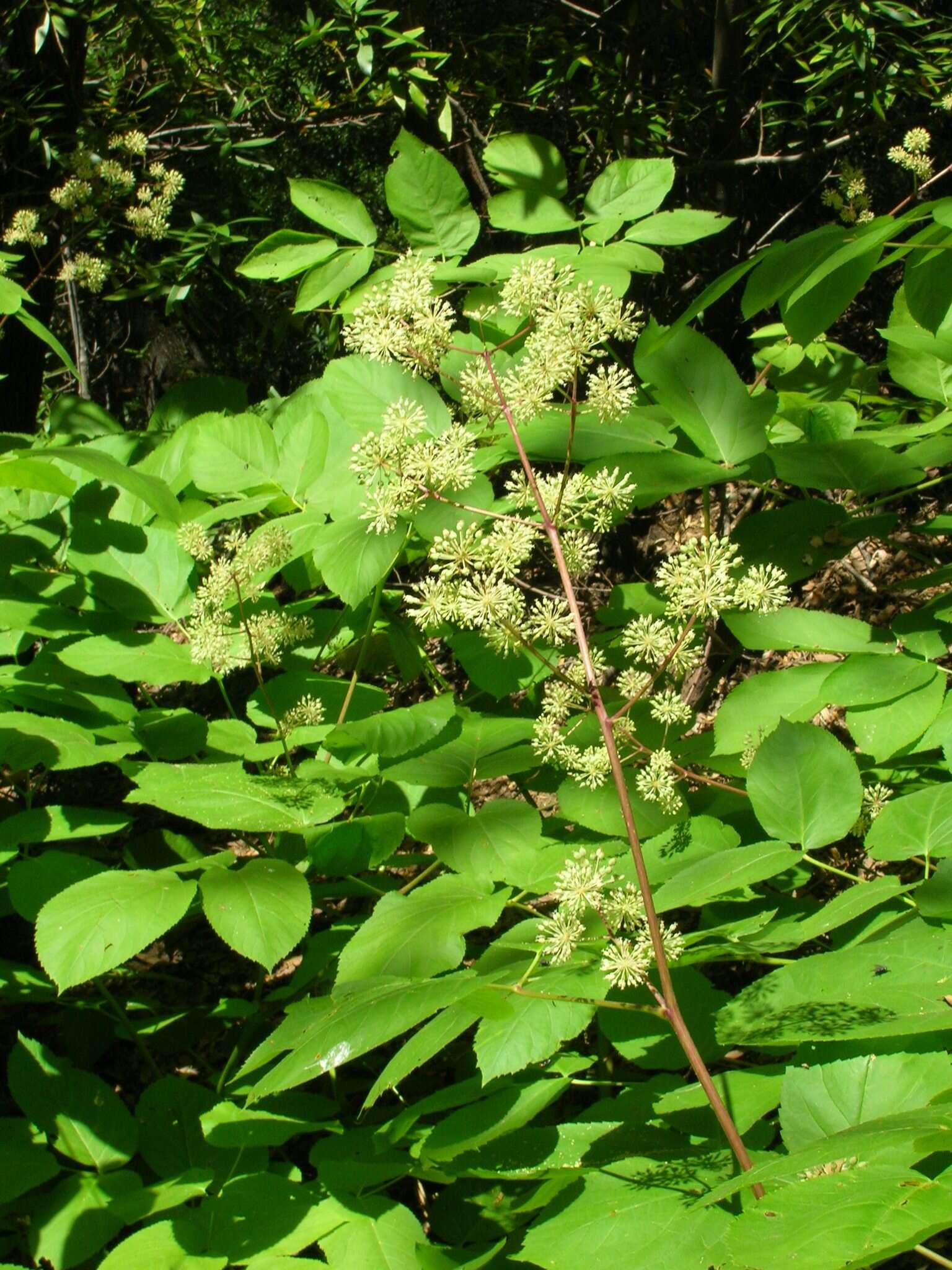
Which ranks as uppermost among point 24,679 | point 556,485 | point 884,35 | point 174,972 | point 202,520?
point 884,35

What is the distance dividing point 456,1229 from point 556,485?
93cm

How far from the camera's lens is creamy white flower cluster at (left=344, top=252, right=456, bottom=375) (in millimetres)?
1122

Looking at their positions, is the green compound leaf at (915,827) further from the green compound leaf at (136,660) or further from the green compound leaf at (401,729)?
the green compound leaf at (136,660)

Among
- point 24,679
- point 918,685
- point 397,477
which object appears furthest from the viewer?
point 24,679

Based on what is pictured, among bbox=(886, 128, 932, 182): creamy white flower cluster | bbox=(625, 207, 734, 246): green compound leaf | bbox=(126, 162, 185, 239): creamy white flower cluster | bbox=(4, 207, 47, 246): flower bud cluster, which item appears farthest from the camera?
bbox=(126, 162, 185, 239): creamy white flower cluster

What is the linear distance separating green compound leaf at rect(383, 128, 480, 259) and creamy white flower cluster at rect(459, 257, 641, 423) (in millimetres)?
543

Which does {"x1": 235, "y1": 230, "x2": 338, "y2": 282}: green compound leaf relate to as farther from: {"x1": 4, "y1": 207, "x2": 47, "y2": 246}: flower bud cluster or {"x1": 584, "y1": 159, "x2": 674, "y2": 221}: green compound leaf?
{"x1": 4, "y1": 207, "x2": 47, "y2": 246}: flower bud cluster

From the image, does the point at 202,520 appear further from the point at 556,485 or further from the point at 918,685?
the point at 918,685

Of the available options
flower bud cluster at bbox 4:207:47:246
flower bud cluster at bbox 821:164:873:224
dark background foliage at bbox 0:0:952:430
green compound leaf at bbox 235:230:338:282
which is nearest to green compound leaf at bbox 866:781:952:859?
green compound leaf at bbox 235:230:338:282

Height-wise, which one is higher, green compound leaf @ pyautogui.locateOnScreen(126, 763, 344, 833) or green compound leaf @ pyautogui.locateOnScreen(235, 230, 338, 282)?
green compound leaf @ pyautogui.locateOnScreen(235, 230, 338, 282)

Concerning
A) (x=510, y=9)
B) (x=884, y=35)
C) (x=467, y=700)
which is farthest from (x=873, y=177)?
(x=467, y=700)

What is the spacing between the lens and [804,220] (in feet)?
11.6

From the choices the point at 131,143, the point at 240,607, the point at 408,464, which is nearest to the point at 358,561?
the point at 240,607

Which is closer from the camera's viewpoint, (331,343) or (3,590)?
(3,590)
